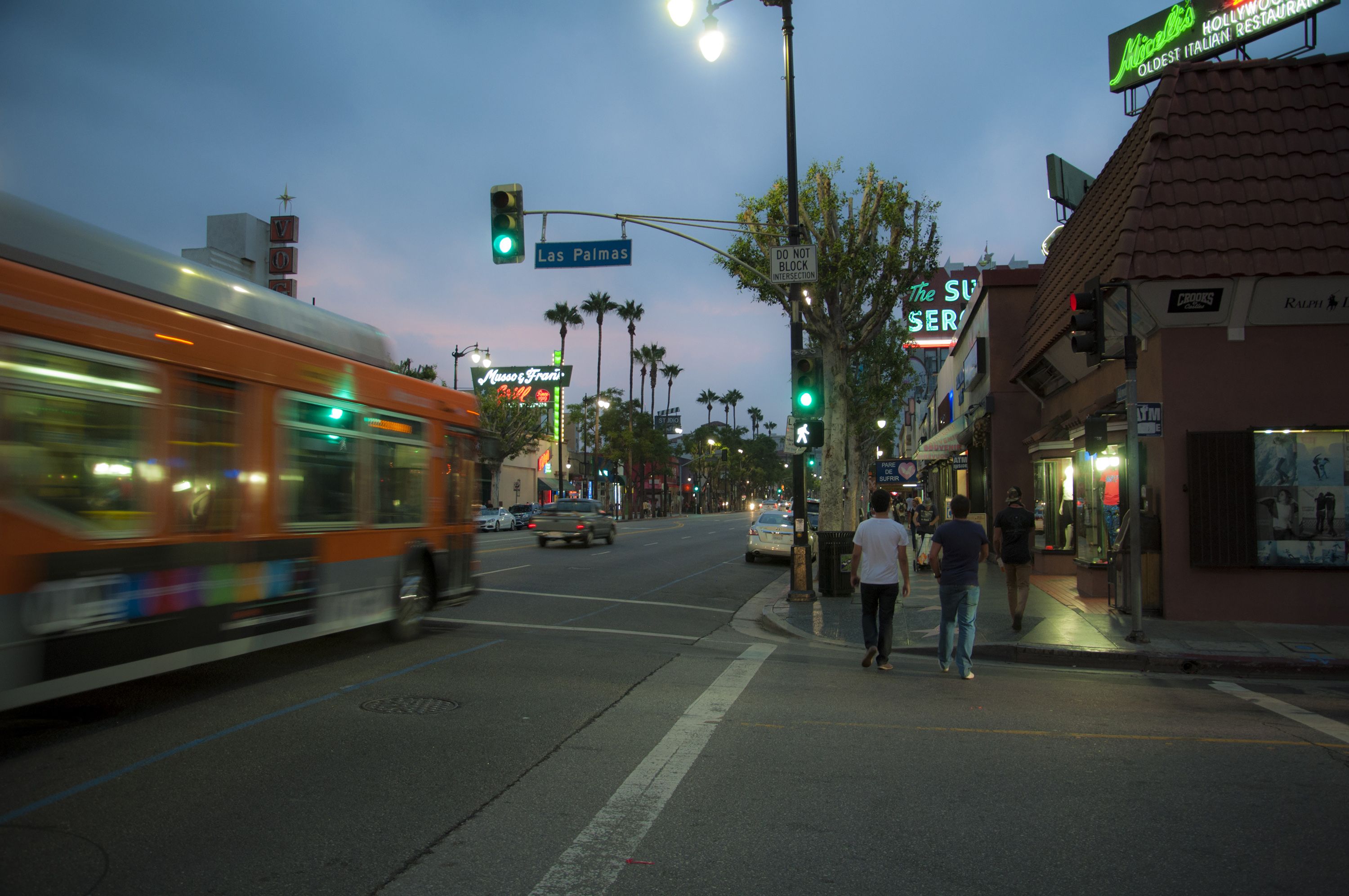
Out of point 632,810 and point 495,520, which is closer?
point 632,810

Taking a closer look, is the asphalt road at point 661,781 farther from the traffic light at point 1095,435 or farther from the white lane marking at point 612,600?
the white lane marking at point 612,600

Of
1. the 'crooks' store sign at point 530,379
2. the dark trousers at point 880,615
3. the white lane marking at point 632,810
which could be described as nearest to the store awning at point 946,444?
the dark trousers at point 880,615

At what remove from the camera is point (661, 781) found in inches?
216

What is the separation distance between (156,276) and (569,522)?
22279 mm

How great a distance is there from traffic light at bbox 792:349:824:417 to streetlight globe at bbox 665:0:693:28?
19.1 feet

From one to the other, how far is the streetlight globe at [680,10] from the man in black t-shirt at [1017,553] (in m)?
Result: 7.57

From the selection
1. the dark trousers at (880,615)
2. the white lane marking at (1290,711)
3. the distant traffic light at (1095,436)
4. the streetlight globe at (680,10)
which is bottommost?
the white lane marking at (1290,711)

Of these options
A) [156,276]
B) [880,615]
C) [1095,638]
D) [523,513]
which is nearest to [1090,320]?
[1095,638]

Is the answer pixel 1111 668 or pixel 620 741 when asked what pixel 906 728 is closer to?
pixel 620 741

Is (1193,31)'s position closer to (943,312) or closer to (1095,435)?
(1095,435)

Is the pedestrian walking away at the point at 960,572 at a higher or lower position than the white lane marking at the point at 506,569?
higher

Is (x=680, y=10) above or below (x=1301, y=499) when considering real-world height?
above

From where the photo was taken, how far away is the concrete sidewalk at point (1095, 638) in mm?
10281

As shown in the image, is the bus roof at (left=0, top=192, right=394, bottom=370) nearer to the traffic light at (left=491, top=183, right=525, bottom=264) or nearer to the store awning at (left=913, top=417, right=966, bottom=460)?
the traffic light at (left=491, top=183, right=525, bottom=264)
